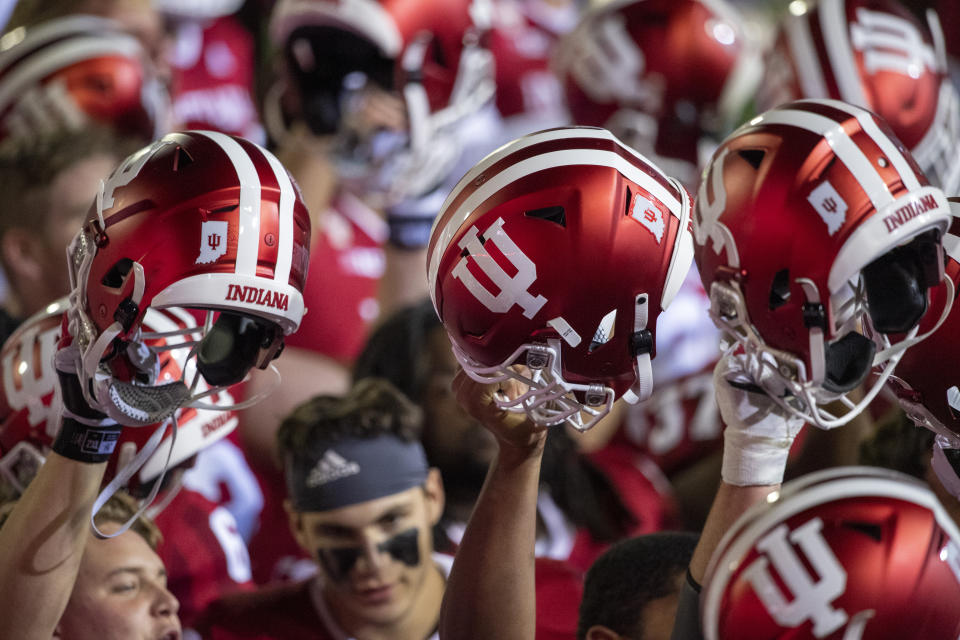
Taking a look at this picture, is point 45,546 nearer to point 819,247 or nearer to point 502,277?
point 502,277

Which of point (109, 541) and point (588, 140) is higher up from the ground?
point (588, 140)

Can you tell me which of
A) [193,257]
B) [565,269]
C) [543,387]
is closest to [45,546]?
[193,257]

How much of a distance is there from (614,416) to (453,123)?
3.38ft

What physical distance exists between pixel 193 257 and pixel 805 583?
96cm

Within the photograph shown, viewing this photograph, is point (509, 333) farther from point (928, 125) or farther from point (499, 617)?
point (928, 125)

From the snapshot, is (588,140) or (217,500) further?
(217,500)

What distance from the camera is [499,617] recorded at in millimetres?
2143

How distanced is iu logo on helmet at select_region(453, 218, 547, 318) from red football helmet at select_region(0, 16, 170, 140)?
2.07 metres

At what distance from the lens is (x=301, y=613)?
2.92 metres

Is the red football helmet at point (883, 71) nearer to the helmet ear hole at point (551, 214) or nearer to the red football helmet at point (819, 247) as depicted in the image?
the red football helmet at point (819, 247)

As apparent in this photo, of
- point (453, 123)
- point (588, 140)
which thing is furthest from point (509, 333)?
point (453, 123)

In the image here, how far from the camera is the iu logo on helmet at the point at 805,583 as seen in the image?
5.28ft

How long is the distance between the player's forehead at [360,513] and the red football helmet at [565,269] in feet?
3.08

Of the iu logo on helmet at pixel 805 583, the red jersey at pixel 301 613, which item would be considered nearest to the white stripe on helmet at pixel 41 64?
the red jersey at pixel 301 613
